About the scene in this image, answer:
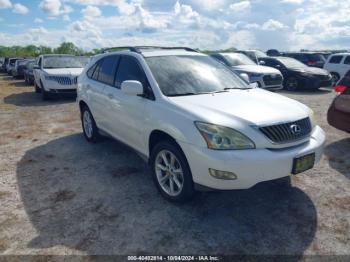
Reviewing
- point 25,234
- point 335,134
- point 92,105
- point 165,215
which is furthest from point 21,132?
point 335,134

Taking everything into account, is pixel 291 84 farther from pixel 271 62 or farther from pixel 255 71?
pixel 255 71

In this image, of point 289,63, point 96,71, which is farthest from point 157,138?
point 289,63

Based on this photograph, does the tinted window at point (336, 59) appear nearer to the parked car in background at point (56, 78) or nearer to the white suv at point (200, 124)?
the parked car in background at point (56, 78)

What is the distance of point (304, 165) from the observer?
334cm

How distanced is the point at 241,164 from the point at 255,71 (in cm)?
934

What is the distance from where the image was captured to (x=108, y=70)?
513 cm

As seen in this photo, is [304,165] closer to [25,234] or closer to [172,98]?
[172,98]

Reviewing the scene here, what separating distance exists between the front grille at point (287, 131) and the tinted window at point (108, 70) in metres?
2.71

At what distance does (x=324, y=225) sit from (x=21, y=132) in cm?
669

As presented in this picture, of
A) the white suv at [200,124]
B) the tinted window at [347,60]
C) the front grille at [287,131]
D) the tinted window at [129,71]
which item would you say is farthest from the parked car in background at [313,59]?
the front grille at [287,131]

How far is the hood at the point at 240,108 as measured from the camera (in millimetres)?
3213

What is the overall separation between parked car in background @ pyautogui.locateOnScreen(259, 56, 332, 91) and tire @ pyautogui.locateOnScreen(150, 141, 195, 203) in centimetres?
1131

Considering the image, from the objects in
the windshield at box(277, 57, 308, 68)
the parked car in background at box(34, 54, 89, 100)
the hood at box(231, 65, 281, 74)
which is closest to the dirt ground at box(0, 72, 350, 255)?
the parked car in background at box(34, 54, 89, 100)

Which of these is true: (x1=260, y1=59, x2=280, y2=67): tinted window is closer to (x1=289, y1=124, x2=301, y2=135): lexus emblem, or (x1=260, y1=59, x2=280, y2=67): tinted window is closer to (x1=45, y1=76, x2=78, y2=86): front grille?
(x1=45, y1=76, x2=78, y2=86): front grille
